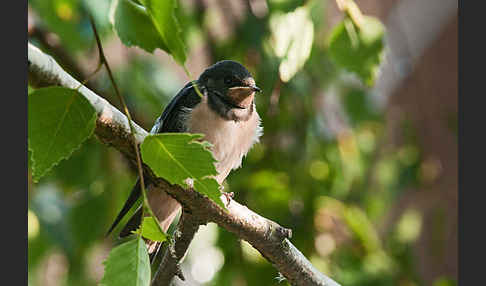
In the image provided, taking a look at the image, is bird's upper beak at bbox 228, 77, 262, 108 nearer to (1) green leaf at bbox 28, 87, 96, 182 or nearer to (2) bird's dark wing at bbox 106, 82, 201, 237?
(2) bird's dark wing at bbox 106, 82, 201, 237

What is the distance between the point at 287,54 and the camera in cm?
44

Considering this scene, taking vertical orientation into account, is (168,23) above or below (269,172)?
above

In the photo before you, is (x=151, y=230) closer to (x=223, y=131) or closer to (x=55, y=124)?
(x=55, y=124)

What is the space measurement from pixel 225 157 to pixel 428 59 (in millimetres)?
1557

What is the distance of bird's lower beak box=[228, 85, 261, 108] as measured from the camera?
23.9 inches

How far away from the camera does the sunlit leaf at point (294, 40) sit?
43 cm

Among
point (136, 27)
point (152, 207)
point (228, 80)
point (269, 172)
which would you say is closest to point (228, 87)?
point (228, 80)

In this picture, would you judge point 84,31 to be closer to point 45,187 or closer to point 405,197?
point 45,187

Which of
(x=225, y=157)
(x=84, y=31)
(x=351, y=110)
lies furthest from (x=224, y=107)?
(x=351, y=110)

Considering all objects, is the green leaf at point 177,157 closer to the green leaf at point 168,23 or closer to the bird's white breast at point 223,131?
the green leaf at point 168,23

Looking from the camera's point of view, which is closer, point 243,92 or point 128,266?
point 128,266

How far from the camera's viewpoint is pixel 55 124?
12.4 inches

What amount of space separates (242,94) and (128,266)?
324mm

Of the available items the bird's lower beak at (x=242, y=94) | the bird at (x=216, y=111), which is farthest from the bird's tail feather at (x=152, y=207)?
the bird's lower beak at (x=242, y=94)
